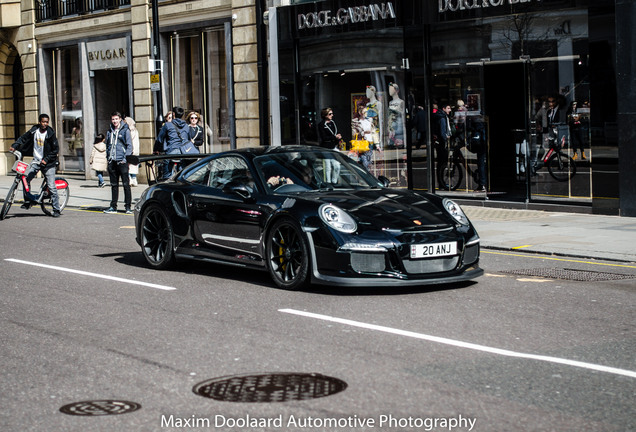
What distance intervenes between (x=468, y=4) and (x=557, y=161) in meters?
3.38

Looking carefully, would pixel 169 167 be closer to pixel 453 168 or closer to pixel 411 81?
pixel 411 81

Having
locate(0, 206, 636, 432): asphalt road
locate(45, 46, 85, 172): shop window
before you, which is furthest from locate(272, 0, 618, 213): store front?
locate(45, 46, 85, 172): shop window

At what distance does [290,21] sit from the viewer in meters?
23.1

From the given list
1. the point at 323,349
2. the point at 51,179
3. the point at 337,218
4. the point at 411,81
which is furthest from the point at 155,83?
the point at 323,349

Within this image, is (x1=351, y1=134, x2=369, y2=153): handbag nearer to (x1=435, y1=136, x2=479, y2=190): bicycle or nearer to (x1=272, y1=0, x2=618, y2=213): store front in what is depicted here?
(x1=272, y1=0, x2=618, y2=213): store front

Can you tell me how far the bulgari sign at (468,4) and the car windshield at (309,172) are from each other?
27.7 feet

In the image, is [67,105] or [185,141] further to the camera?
[67,105]

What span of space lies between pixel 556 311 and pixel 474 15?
448 inches

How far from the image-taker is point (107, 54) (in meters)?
30.4

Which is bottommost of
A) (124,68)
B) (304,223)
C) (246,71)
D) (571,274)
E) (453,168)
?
(571,274)

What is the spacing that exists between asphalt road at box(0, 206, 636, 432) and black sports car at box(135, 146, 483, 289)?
0.81 feet

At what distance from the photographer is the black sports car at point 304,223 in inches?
361

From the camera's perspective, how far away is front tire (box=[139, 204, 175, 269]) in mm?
11234

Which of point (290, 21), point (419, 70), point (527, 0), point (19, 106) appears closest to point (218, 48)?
point (290, 21)
